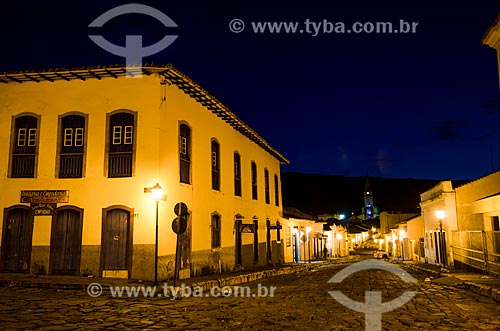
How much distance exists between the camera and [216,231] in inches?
771

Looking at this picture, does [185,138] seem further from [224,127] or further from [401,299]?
[401,299]

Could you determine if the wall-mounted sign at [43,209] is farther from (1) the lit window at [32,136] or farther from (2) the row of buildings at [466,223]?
(2) the row of buildings at [466,223]

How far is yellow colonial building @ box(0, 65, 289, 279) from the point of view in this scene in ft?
48.1

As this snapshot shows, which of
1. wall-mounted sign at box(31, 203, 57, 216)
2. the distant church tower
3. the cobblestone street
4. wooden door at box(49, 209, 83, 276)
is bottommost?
the cobblestone street

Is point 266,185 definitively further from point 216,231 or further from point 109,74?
point 109,74

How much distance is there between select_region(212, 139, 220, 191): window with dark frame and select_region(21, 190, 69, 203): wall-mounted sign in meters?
6.44

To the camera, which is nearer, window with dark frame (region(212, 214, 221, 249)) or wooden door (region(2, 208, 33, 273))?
wooden door (region(2, 208, 33, 273))

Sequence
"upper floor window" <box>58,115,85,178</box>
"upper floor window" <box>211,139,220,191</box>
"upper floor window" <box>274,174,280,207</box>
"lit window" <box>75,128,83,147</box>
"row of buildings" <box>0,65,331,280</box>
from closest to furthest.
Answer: "row of buildings" <box>0,65,331,280</box>, "upper floor window" <box>58,115,85,178</box>, "lit window" <box>75,128,83,147</box>, "upper floor window" <box>211,139,220,191</box>, "upper floor window" <box>274,174,280,207</box>

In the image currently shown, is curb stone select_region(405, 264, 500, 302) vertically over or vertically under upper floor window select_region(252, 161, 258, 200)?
under

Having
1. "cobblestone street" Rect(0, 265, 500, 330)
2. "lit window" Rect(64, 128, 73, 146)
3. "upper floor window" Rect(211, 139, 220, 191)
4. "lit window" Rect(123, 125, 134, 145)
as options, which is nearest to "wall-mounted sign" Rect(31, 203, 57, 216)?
"lit window" Rect(64, 128, 73, 146)

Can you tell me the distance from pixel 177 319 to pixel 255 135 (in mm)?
17478

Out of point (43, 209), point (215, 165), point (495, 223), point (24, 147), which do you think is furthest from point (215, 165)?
point (495, 223)

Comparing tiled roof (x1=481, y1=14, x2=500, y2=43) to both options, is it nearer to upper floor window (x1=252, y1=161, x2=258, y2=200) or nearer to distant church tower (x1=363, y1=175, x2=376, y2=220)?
upper floor window (x1=252, y1=161, x2=258, y2=200)

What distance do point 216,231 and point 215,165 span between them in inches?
114
